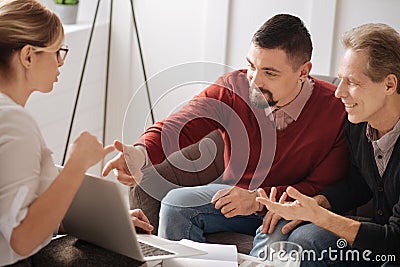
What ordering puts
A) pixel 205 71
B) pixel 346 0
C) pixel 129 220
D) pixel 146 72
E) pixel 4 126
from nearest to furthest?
pixel 4 126, pixel 129 220, pixel 205 71, pixel 346 0, pixel 146 72

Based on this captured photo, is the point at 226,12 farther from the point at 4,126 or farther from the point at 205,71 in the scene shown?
the point at 4,126

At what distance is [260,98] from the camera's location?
7.64ft

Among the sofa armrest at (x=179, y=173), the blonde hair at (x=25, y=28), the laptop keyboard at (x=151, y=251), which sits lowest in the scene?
the sofa armrest at (x=179, y=173)

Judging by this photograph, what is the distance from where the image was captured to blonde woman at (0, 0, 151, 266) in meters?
1.44

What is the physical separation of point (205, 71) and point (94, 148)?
2.91 feet

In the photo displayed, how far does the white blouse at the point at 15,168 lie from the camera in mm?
1440

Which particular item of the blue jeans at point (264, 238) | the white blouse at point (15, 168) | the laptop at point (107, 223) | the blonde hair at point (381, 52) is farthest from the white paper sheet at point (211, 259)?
the blonde hair at point (381, 52)

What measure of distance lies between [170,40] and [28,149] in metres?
2.10

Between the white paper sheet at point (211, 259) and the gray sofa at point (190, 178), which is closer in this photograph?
the white paper sheet at point (211, 259)

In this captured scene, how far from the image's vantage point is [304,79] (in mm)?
2400

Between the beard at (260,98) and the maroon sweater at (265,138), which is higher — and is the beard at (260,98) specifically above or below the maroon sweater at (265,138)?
above

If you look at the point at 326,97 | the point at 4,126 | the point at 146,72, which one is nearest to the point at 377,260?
the point at 326,97

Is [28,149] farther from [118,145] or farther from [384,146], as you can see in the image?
[384,146]

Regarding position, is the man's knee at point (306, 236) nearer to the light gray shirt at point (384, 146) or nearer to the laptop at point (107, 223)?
the light gray shirt at point (384, 146)
